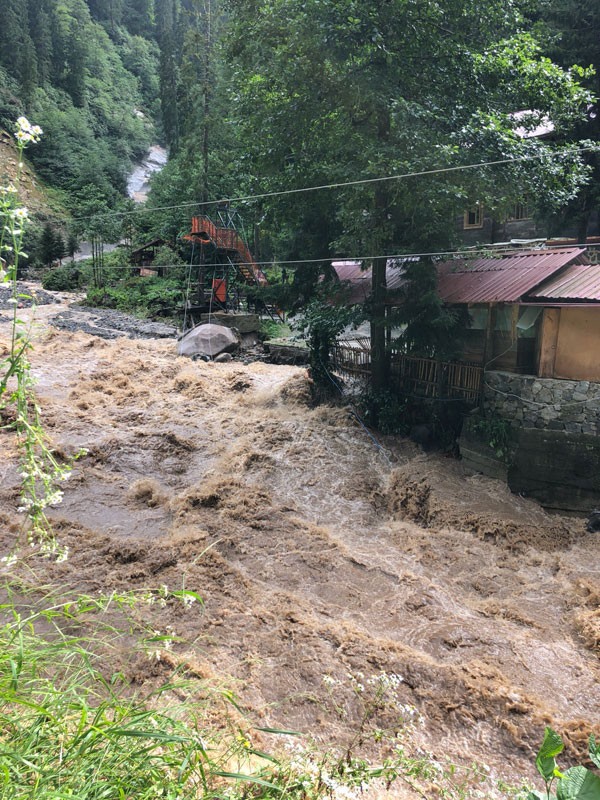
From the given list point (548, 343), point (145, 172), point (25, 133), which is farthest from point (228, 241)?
point (145, 172)

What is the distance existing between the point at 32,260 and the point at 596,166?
36.4 metres

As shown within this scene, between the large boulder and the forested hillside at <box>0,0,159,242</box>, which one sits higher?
the forested hillside at <box>0,0,159,242</box>

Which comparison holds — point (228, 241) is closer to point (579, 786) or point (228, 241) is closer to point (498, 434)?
point (498, 434)

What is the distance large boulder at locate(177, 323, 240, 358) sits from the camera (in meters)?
21.4

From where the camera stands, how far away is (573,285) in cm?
1027

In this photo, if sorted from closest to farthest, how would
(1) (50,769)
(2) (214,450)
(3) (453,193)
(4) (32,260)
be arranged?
(1) (50,769) → (3) (453,193) → (2) (214,450) → (4) (32,260)

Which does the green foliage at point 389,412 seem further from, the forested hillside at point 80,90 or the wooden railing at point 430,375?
the forested hillside at point 80,90

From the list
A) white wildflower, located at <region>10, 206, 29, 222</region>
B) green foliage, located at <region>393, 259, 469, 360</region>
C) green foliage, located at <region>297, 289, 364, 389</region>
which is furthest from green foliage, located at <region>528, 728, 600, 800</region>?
green foliage, located at <region>297, 289, 364, 389</region>

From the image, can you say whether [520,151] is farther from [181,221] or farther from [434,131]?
[181,221]

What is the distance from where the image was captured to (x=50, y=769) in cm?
200

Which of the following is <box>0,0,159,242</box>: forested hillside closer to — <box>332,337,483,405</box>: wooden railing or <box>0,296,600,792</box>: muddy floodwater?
<box>332,337,483,405</box>: wooden railing

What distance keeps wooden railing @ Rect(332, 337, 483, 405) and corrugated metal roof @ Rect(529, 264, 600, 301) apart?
7.51 ft

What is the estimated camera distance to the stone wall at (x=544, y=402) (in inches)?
408

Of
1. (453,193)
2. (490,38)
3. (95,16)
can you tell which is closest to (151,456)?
(453,193)
